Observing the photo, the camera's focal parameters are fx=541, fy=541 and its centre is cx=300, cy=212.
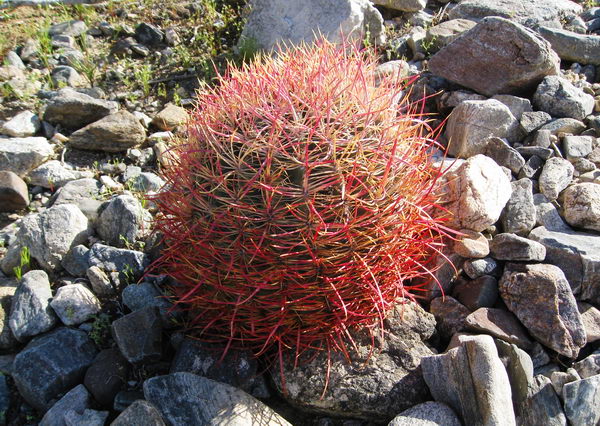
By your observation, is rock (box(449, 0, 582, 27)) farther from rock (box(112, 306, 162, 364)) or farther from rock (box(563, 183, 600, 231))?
rock (box(112, 306, 162, 364))

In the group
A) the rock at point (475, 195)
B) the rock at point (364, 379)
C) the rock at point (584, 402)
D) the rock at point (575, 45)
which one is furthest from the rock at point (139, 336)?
the rock at point (575, 45)

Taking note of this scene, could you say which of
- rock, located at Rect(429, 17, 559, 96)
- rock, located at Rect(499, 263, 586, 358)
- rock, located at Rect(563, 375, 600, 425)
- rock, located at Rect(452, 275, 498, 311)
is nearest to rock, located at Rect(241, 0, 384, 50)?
rock, located at Rect(429, 17, 559, 96)

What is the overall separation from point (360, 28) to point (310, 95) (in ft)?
8.15

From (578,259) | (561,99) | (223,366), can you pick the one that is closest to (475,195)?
(578,259)

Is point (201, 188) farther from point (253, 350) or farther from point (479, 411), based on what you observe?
point (479, 411)

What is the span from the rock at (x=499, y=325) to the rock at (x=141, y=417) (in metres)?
1.60

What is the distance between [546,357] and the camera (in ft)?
8.96

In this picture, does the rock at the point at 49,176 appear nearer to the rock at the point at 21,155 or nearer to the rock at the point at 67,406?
the rock at the point at 21,155

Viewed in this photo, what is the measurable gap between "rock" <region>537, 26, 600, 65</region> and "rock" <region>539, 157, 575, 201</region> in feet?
4.70

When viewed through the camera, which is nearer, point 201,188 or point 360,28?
point 201,188

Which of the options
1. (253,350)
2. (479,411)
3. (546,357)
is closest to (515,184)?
(546,357)

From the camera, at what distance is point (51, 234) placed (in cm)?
338

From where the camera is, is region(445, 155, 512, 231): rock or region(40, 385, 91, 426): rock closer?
region(40, 385, 91, 426): rock

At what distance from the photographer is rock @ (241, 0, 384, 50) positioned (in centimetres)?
462
